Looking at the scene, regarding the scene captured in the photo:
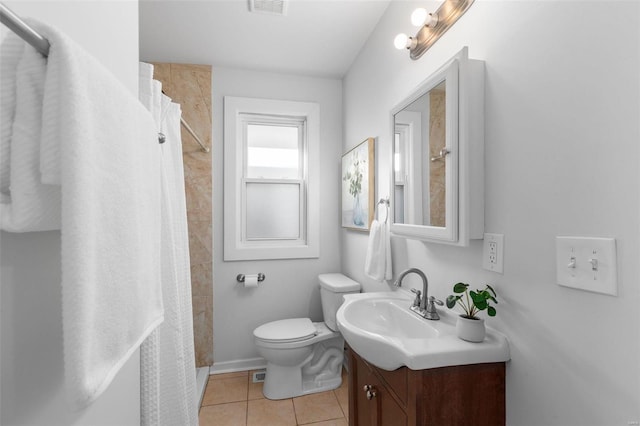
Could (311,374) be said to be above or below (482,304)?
below

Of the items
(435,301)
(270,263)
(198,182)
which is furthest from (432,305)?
(198,182)

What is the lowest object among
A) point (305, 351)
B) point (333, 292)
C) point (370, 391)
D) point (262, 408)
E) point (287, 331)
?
point (262, 408)

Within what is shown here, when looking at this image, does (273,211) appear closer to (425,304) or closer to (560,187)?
(425,304)

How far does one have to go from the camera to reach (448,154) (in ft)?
3.42

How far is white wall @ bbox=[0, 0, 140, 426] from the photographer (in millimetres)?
444

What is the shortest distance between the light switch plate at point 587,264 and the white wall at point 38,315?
1097mm

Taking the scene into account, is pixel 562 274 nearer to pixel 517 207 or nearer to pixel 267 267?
pixel 517 207

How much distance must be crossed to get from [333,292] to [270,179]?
1072mm

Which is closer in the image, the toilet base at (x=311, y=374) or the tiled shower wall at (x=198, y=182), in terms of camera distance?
the toilet base at (x=311, y=374)

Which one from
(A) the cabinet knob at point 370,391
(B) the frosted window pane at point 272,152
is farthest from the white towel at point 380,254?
(B) the frosted window pane at point 272,152

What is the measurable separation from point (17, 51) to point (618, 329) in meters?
1.18

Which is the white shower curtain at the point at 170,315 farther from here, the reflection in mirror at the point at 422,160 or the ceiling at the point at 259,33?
the reflection in mirror at the point at 422,160

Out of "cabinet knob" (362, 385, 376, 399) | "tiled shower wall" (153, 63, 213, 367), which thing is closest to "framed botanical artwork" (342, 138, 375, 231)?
"cabinet knob" (362, 385, 376, 399)

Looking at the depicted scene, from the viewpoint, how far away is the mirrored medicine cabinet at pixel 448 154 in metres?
0.98
